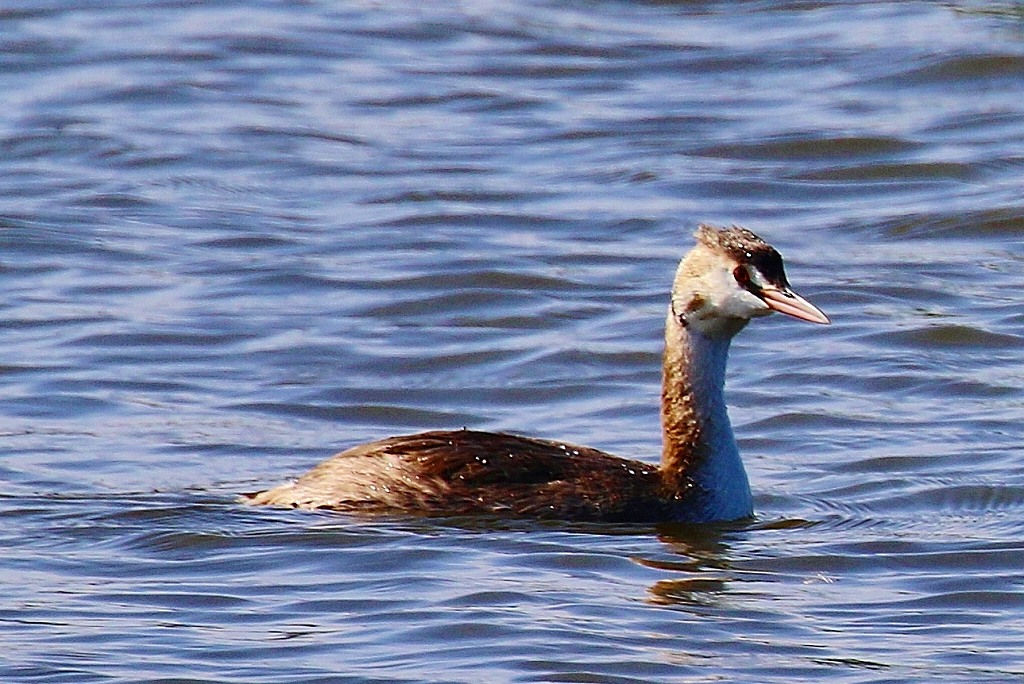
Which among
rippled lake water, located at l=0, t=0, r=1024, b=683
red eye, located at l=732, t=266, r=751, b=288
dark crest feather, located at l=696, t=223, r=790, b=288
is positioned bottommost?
rippled lake water, located at l=0, t=0, r=1024, b=683

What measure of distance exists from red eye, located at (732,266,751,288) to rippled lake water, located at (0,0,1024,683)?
0.95 m

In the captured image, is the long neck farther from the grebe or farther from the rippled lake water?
the rippled lake water

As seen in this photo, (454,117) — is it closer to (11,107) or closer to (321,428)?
(11,107)

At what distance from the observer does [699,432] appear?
1087cm

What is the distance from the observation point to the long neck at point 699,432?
1071 centimetres

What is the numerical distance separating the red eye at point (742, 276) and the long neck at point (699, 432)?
1.17ft

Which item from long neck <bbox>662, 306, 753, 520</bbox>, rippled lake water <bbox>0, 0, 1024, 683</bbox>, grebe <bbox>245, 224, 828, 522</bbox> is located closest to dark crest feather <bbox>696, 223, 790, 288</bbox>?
grebe <bbox>245, 224, 828, 522</bbox>

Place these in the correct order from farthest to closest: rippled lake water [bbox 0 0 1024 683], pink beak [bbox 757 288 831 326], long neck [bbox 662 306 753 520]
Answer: long neck [bbox 662 306 753 520], pink beak [bbox 757 288 831 326], rippled lake water [bbox 0 0 1024 683]

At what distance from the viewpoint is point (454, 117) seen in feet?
64.5

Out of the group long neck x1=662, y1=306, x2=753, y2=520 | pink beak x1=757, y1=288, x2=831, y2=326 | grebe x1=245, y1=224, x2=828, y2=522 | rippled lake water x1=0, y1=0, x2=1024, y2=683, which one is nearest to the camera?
rippled lake water x1=0, y1=0, x2=1024, y2=683

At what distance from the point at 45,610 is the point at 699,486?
279 cm

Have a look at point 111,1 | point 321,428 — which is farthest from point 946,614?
point 111,1

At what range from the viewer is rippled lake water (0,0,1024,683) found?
30.0ft

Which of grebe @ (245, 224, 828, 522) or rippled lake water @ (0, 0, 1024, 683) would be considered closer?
rippled lake water @ (0, 0, 1024, 683)
